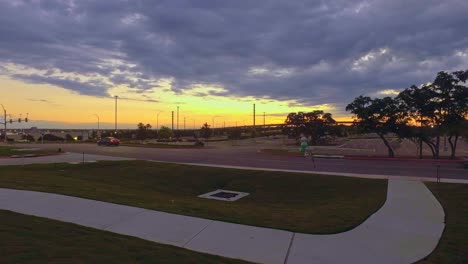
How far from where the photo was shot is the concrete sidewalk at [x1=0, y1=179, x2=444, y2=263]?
645 centimetres

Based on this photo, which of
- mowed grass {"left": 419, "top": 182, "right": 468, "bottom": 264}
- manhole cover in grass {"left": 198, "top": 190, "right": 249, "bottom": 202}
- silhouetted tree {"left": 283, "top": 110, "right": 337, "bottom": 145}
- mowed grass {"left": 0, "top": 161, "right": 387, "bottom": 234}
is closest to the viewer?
mowed grass {"left": 419, "top": 182, "right": 468, "bottom": 264}

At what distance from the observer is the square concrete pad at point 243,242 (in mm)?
6320

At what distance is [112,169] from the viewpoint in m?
22.3

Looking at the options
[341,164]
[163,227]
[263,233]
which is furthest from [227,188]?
[341,164]

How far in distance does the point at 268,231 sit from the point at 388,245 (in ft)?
7.61

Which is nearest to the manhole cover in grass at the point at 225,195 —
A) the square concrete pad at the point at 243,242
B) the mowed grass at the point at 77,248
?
the square concrete pad at the point at 243,242

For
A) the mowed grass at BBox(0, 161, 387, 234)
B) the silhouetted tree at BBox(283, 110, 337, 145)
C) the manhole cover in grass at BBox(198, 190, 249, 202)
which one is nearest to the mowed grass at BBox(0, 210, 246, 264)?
the mowed grass at BBox(0, 161, 387, 234)

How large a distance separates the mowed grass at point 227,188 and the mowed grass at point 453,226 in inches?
70.2

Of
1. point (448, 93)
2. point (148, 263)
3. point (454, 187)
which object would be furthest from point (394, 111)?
point (148, 263)

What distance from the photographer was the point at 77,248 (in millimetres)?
5965

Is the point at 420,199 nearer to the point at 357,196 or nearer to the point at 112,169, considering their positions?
the point at 357,196

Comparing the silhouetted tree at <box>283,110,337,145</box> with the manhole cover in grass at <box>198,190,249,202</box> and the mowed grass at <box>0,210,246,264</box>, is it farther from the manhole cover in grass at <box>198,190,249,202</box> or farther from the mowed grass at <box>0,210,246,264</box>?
the mowed grass at <box>0,210,246,264</box>

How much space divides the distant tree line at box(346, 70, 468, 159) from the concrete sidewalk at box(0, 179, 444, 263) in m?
23.0

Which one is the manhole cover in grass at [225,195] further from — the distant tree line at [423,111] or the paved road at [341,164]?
the distant tree line at [423,111]
